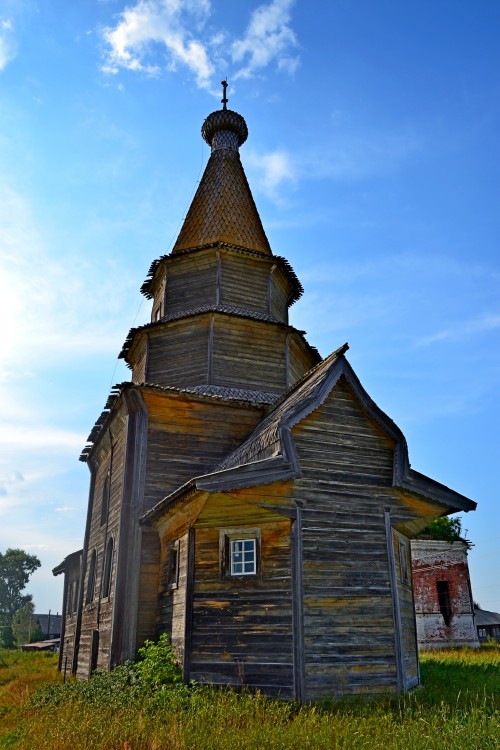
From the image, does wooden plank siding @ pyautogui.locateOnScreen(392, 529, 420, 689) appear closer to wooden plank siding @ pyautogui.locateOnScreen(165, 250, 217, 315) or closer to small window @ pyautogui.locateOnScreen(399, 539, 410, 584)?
small window @ pyautogui.locateOnScreen(399, 539, 410, 584)

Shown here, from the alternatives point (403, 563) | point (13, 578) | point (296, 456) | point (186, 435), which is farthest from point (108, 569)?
point (13, 578)

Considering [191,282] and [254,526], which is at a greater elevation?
[191,282]

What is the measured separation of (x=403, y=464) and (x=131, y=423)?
659 centimetres

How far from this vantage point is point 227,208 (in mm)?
20094

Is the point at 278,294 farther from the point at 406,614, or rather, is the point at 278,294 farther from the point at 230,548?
the point at 406,614

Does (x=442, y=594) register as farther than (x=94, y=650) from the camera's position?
Yes

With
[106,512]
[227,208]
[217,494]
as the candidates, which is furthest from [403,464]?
[227,208]

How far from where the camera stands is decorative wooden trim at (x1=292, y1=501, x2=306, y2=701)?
9.80m

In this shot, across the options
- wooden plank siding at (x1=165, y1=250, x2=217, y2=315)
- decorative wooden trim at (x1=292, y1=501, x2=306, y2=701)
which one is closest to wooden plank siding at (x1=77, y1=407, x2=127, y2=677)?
wooden plank siding at (x1=165, y1=250, x2=217, y2=315)

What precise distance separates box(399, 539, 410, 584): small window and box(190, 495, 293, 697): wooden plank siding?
3.05 metres

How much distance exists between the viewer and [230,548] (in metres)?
11.2

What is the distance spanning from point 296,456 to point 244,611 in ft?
9.64

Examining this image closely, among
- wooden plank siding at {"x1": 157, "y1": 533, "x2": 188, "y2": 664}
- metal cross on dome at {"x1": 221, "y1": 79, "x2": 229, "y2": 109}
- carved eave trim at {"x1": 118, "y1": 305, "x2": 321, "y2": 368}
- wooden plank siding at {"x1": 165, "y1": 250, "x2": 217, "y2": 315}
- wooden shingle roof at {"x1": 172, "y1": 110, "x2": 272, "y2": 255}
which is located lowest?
wooden plank siding at {"x1": 157, "y1": 533, "x2": 188, "y2": 664}

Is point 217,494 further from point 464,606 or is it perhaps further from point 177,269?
point 464,606
